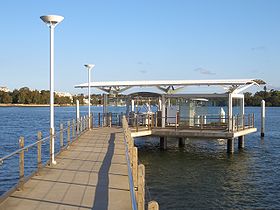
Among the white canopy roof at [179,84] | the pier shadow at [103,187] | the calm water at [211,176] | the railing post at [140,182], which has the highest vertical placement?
the white canopy roof at [179,84]

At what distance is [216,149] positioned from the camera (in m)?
29.7

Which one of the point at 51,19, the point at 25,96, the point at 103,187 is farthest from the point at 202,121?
the point at 25,96

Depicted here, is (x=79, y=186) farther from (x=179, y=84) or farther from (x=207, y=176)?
(x=179, y=84)

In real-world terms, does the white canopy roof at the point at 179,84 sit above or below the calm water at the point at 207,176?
above

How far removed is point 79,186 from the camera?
32.3 feet

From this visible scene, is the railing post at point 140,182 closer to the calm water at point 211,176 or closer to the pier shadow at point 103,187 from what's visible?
the pier shadow at point 103,187

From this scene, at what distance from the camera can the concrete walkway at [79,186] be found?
813cm

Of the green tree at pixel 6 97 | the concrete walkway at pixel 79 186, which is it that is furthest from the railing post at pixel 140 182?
the green tree at pixel 6 97

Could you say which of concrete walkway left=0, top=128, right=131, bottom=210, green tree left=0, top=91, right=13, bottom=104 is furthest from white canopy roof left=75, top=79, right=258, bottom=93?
green tree left=0, top=91, right=13, bottom=104

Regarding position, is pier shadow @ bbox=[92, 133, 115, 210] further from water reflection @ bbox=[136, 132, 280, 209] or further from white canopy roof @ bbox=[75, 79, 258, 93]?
white canopy roof @ bbox=[75, 79, 258, 93]

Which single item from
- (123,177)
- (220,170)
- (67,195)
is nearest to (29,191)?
(67,195)

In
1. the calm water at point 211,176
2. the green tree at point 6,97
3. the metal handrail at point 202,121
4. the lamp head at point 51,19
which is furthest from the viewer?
the green tree at point 6,97

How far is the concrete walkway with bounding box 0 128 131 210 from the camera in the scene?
8133 millimetres

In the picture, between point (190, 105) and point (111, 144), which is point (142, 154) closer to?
point (190, 105)
